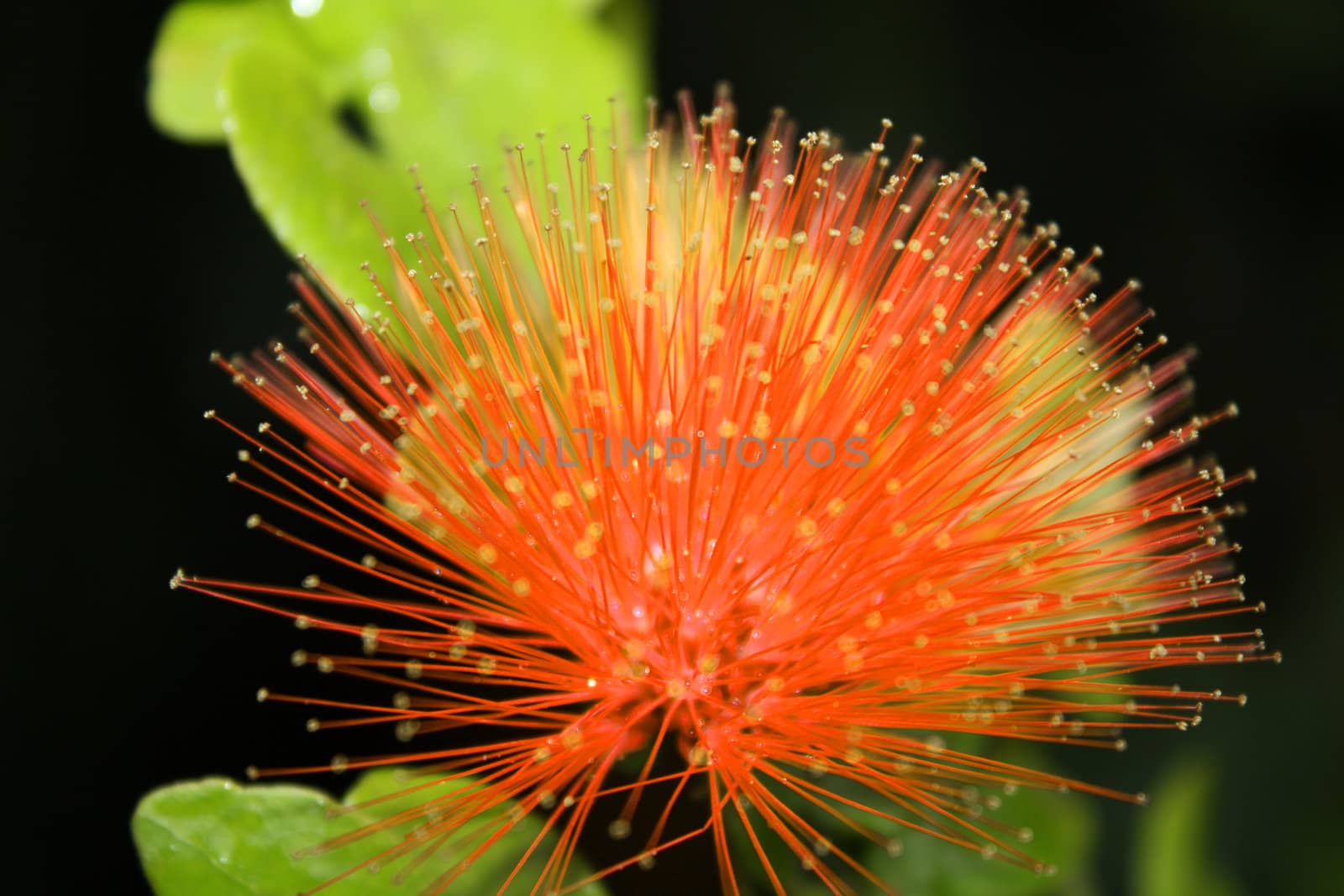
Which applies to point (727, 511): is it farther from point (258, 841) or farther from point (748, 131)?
point (748, 131)

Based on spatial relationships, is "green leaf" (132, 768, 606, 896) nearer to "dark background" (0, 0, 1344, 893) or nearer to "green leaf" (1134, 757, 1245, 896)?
"dark background" (0, 0, 1344, 893)

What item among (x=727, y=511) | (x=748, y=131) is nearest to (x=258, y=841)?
(x=727, y=511)

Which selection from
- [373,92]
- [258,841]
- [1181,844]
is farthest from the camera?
[1181,844]

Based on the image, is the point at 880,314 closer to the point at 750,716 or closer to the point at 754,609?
the point at 754,609

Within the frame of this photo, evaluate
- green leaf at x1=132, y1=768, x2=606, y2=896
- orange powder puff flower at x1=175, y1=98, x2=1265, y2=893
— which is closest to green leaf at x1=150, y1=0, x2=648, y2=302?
orange powder puff flower at x1=175, y1=98, x2=1265, y2=893

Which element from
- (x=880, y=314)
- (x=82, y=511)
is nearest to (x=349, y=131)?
(x=82, y=511)

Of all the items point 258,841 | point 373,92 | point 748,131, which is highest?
point 748,131

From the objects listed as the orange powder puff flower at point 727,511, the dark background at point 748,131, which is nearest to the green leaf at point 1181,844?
the dark background at point 748,131
